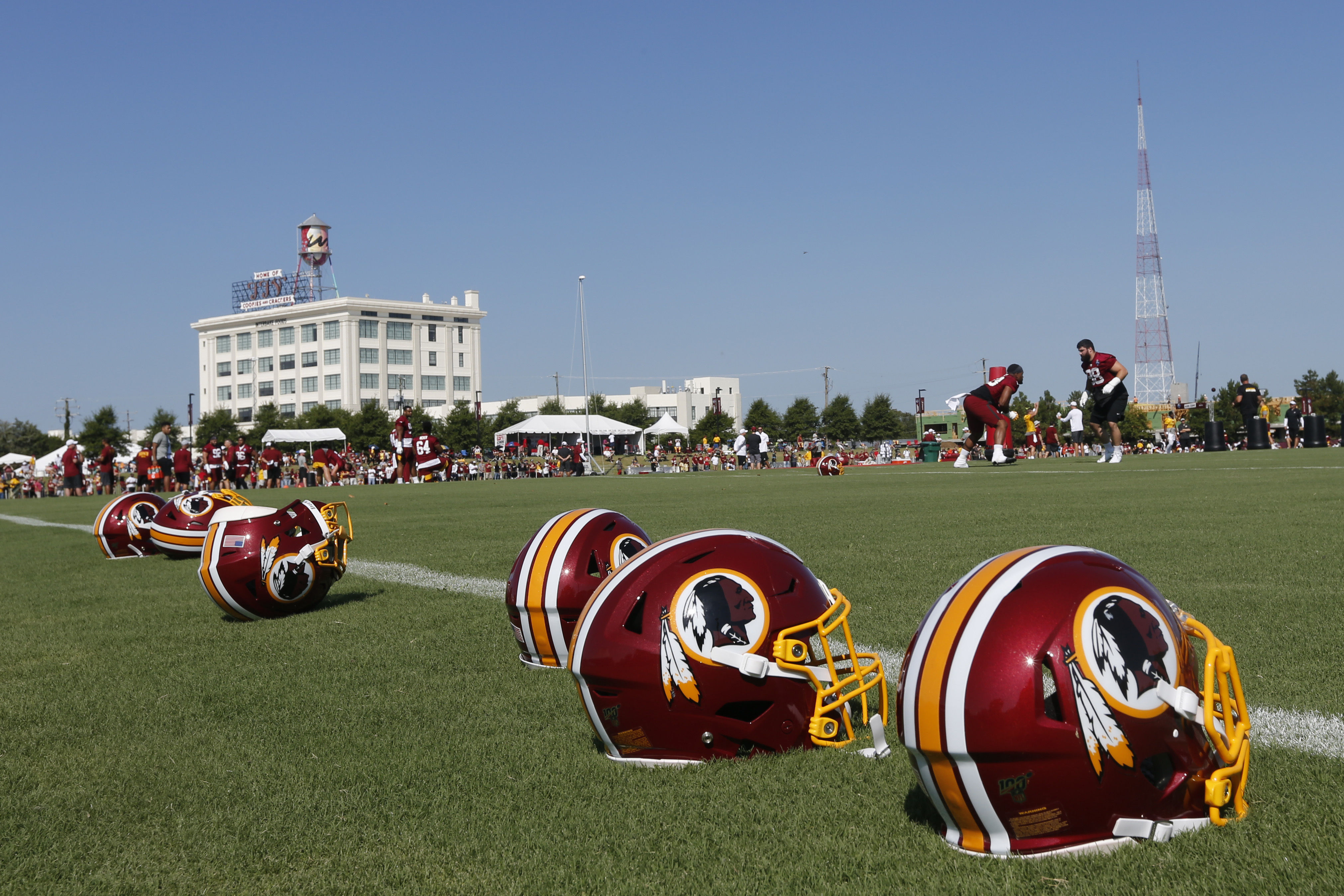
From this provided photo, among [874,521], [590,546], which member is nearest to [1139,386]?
[874,521]

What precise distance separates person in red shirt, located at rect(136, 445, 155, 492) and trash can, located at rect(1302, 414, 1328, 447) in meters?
41.7

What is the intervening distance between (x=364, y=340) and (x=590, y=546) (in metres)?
154

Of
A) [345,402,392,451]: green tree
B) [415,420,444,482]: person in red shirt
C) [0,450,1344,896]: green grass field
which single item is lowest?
[0,450,1344,896]: green grass field

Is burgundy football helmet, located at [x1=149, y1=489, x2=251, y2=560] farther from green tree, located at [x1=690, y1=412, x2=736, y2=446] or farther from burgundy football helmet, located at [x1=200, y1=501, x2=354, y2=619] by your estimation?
green tree, located at [x1=690, y1=412, x2=736, y2=446]

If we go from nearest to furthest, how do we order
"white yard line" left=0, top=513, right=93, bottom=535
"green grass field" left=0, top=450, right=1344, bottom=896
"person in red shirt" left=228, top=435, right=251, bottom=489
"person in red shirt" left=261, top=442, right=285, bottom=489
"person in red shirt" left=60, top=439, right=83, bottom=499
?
"green grass field" left=0, top=450, right=1344, bottom=896 → "white yard line" left=0, top=513, right=93, bottom=535 → "person in red shirt" left=228, top=435, right=251, bottom=489 → "person in red shirt" left=60, top=439, right=83, bottom=499 → "person in red shirt" left=261, top=442, right=285, bottom=489

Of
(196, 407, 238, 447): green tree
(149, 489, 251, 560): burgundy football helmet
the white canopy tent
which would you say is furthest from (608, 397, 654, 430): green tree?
(149, 489, 251, 560): burgundy football helmet

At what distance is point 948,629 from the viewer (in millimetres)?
3027

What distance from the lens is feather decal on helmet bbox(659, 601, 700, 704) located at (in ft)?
12.7

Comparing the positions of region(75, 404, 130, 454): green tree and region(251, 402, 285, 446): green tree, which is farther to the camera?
region(251, 402, 285, 446): green tree

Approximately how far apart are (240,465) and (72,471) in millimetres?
7093

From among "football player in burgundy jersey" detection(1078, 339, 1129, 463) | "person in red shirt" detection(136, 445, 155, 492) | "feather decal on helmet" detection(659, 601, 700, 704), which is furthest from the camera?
"person in red shirt" detection(136, 445, 155, 492)

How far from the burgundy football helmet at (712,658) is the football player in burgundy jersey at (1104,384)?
2345cm

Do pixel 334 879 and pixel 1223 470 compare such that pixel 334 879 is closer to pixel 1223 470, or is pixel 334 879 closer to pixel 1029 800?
pixel 1029 800

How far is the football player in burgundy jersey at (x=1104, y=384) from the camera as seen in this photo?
25.8m
